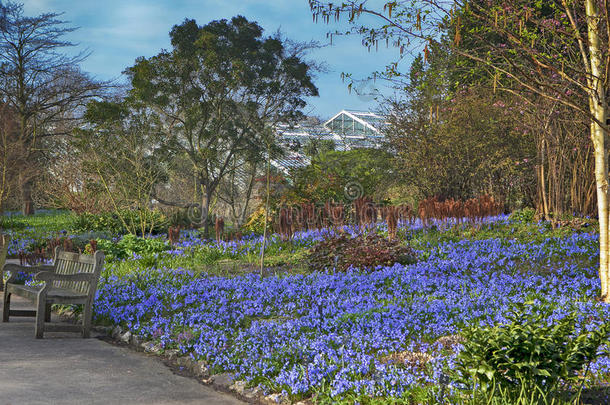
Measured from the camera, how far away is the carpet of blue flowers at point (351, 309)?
4.17m

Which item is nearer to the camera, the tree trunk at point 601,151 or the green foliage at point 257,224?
the tree trunk at point 601,151

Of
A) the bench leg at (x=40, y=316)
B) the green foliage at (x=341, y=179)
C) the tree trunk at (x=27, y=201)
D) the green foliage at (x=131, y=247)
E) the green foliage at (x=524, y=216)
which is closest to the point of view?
the bench leg at (x=40, y=316)

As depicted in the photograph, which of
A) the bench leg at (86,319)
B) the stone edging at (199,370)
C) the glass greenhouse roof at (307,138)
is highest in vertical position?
the glass greenhouse roof at (307,138)

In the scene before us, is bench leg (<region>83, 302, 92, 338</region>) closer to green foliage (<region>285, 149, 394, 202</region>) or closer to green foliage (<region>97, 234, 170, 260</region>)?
green foliage (<region>97, 234, 170, 260</region>)

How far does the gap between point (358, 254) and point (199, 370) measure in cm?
448

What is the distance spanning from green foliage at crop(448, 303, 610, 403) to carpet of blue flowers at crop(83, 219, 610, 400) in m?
0.44

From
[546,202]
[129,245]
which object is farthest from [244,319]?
[546,202]

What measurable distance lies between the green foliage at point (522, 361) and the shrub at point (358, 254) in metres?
5.18

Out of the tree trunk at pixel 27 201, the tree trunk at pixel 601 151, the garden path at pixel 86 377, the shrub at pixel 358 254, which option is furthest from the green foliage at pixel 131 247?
the tree trunk at pixel 27 201

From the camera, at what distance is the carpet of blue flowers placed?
4.17 m

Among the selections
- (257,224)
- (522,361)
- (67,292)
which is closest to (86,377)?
(67,292)

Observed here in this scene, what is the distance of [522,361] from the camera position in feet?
11.1

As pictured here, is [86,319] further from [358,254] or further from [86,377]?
[358,254]

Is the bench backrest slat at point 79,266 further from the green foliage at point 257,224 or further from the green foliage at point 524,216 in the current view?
the green foliage at point 524,216
